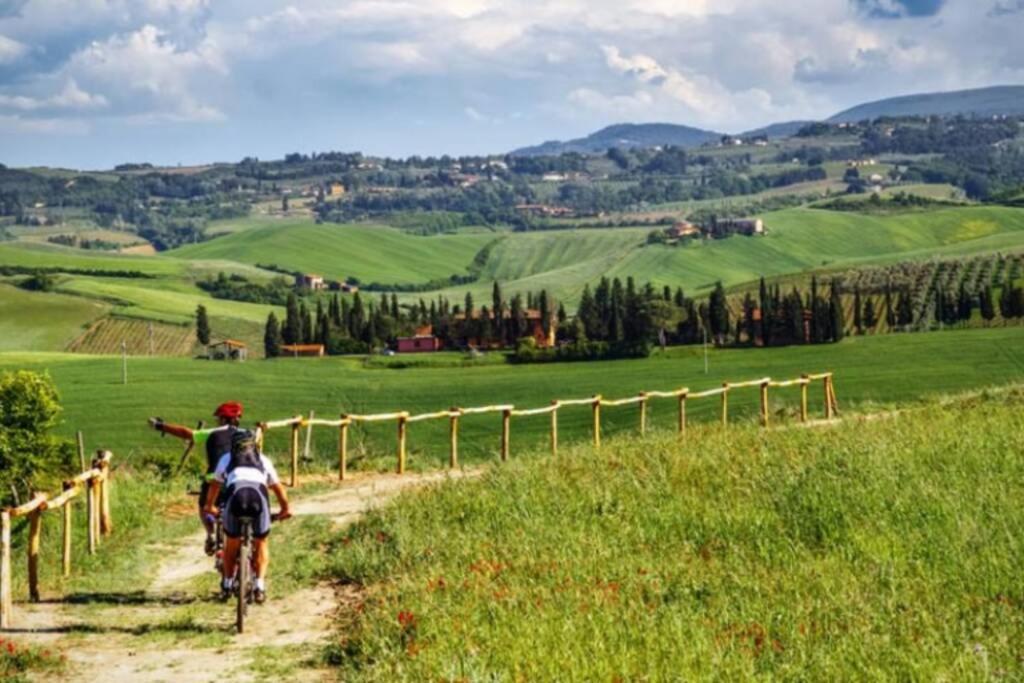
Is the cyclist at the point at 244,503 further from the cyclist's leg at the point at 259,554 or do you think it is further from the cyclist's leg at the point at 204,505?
the cyclist's leg at the point at 204,505

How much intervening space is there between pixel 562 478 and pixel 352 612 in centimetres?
547

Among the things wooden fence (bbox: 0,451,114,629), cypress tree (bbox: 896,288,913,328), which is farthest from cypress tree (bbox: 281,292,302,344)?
wooden fence (bbox: 0,451,114,629)

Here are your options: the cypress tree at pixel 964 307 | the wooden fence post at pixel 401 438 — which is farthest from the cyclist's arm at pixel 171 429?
the cypress tree at pixel 964 307

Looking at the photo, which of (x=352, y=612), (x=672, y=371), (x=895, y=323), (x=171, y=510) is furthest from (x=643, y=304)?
(x=352, y=612)

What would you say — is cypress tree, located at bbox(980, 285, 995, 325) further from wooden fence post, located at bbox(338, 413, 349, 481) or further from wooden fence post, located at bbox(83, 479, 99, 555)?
wooden fence post, located at bbox(83, 479, 99, 555)

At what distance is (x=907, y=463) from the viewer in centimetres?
1606

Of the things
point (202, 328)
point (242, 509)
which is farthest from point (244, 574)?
point (202, 328)

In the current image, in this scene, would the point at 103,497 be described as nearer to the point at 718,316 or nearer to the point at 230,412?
the point at 230,412

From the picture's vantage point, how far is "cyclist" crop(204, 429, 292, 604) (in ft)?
43.6

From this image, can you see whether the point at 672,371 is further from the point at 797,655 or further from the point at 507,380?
the point at 797,655

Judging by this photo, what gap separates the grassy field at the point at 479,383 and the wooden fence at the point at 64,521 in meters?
33.9

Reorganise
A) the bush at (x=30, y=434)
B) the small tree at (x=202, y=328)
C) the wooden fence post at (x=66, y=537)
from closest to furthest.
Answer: the wooden fence post at (x=66, y=537) < the bush at (x=30, y=434) < the small tree at (x=202, y=328)

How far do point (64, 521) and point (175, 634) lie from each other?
436 centimetres

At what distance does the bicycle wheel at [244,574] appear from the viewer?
12.6 metres
